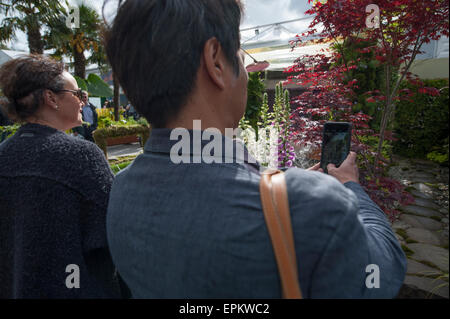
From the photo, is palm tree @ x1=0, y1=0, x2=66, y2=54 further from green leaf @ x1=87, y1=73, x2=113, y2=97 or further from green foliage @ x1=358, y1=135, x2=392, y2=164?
green foliage @ x1=358, y1=135, x2=392, y2=164

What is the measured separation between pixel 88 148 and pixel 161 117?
24.1 inches

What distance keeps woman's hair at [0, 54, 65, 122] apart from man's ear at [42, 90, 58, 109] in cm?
2

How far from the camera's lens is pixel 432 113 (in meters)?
6.30

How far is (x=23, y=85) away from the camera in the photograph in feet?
4.32

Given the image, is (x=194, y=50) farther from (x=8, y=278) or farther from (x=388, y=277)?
(x=8, y=278)

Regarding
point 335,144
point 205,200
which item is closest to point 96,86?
point 335,144

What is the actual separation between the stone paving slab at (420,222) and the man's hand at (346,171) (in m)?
3.34

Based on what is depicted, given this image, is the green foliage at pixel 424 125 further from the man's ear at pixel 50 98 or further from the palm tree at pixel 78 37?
the palm tree at pixel 78 37

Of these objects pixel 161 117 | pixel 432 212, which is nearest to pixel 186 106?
pixel 161 117

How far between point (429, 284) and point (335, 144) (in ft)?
6.79

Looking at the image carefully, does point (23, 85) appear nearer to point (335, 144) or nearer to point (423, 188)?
point (335, 144)

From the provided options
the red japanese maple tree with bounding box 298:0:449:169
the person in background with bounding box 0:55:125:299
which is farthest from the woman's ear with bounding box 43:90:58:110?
the red japanese maple tree with bounding box 298:0:449:169

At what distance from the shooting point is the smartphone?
41.1 inches
